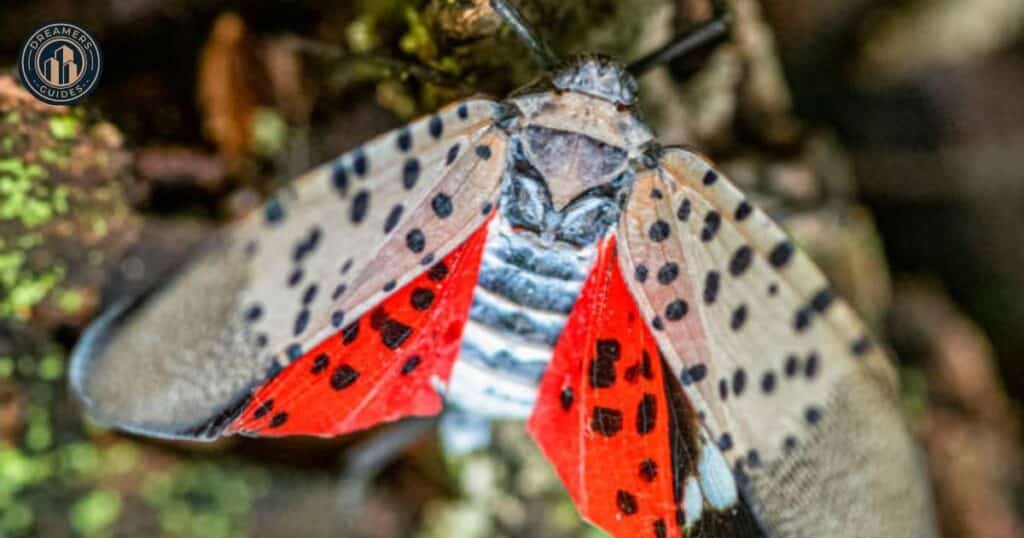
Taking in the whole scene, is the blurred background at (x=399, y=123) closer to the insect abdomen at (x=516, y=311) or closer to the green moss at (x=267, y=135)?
the green moss at (x=267, y=135)

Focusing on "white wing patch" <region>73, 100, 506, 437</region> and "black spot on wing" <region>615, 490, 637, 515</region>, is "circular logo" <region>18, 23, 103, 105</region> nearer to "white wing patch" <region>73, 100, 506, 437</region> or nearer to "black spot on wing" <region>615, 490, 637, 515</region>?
"white wing patch" <region>73, 100, 506, 437</region>

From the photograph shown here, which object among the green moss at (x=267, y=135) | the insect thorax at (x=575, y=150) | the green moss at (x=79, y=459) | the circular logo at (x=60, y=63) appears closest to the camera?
the insect thorax at (x=575, y=150)

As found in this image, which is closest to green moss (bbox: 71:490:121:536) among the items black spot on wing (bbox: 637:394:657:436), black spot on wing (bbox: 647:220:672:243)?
black spot on wing (bbox: 637:394:657:436)

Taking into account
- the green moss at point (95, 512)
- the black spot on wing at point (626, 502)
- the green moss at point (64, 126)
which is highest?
the green moss at point (64, 126)

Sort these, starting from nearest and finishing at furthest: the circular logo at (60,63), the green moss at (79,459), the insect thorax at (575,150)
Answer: the insect thorax at (575,150) → the circular logo at (60,63) → the green moss at (79,459)

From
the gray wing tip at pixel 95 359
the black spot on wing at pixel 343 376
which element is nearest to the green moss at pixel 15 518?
the gray wing tip at pixel 95 359
